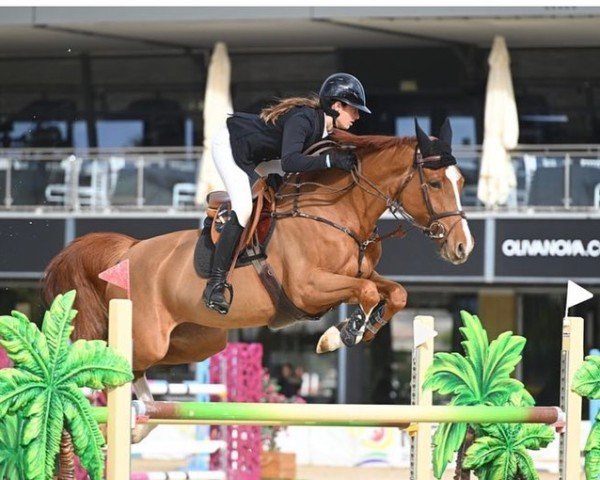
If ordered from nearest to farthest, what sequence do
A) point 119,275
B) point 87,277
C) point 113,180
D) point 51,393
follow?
point 51,393
point 119,275
point 87,277
point 113,180

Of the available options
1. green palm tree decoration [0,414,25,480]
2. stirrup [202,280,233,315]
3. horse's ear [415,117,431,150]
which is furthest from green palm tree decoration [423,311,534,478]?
green palm tree decoration [0,414,25,480]

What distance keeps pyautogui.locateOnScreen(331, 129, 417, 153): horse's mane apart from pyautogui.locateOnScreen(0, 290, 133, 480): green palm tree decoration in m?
2.10

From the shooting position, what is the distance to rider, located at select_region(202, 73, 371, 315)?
7090 mm

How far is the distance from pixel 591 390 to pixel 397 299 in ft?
3.46

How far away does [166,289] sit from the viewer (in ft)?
24.8

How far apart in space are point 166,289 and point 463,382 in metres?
1.71

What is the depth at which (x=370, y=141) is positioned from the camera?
24.1 feet

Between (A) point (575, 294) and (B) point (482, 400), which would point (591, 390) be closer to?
(A) point (575, 294)

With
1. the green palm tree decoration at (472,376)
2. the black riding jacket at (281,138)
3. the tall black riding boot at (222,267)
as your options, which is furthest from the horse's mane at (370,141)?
the green palm tree decoration at (472,376)

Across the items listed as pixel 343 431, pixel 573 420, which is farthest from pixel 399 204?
pixel 343 431

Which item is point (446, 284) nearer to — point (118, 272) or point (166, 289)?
point (166, 289)

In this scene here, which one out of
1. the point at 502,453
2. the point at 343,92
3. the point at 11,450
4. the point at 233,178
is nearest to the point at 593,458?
the point at 502,453

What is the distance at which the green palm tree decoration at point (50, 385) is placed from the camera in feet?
18.8

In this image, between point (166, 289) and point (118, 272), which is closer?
point (118, 272)
